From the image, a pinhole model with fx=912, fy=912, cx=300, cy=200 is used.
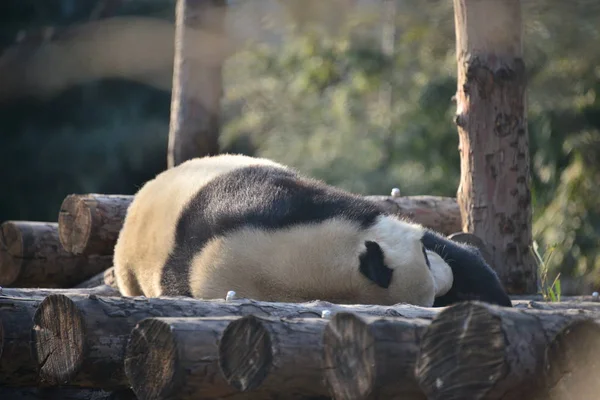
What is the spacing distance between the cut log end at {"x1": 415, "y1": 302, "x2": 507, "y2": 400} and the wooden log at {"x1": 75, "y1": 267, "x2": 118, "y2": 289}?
3109mm

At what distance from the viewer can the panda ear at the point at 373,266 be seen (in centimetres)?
327

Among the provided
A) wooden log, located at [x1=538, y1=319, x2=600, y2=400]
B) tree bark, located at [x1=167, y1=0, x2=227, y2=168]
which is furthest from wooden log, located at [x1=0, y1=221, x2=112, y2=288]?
wooden log, located at [x1=538, y1=319, x2=600, y2=400]

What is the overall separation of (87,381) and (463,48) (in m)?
2.62

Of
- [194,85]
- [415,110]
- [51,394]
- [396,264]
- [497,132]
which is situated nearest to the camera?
[51,394]

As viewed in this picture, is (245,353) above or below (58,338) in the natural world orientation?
above

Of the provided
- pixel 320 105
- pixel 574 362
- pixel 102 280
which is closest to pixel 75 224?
pixel 102 280

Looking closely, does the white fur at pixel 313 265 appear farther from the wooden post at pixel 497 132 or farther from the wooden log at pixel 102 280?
the wooden log at pixel 102 280

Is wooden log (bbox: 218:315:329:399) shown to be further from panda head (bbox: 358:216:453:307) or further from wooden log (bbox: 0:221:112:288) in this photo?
wooden log (bbox: 0:221:112:288)

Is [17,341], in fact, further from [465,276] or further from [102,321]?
[465,276]

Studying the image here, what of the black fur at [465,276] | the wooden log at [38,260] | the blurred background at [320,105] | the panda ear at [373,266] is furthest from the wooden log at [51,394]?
the blurred background at [320,105]

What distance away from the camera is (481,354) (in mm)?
1948

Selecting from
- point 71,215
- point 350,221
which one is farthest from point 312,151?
point 350,221

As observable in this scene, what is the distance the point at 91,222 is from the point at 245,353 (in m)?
2.91

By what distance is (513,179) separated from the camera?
14.6 feet
